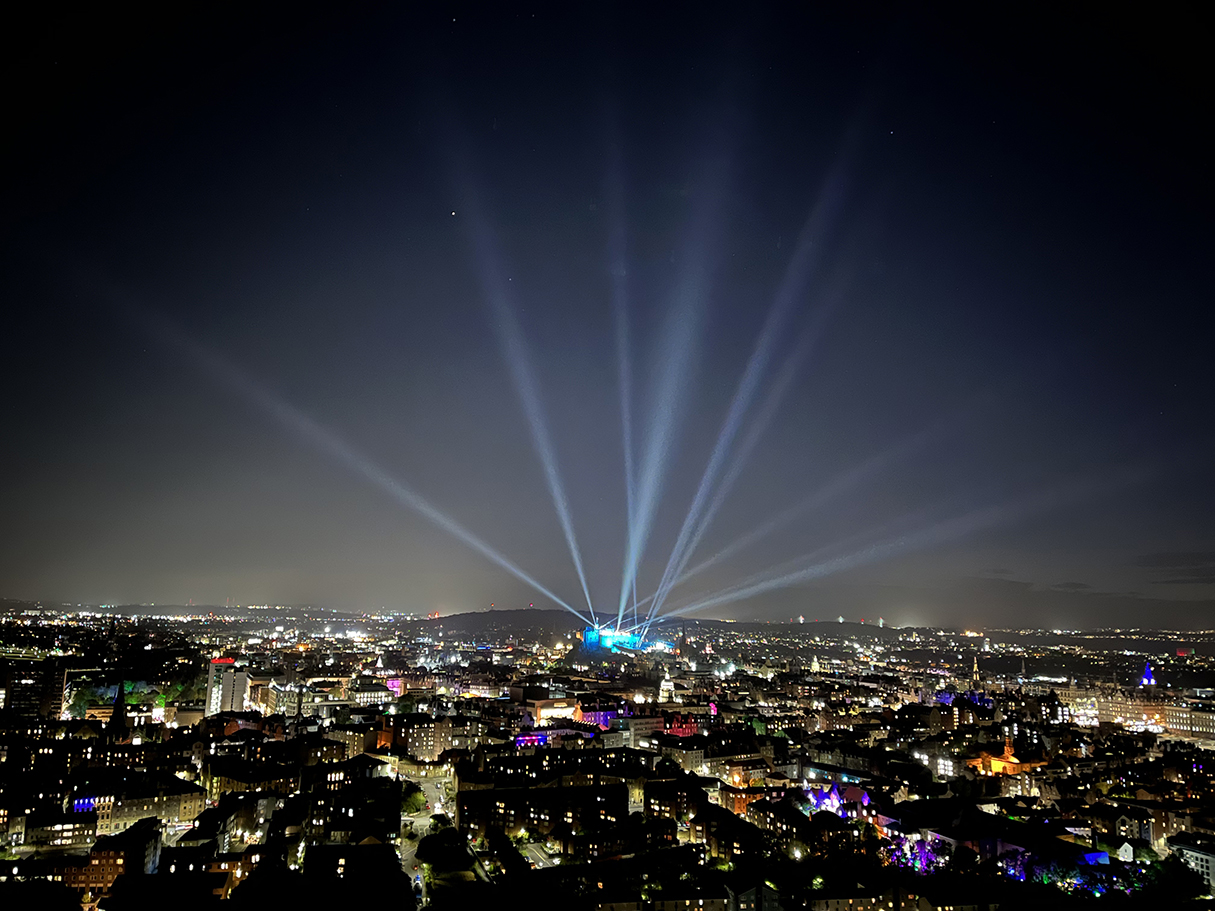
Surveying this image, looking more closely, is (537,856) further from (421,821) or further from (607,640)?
(607,640)

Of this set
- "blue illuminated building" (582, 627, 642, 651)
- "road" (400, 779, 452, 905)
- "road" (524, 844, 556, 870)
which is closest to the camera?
"road" (400, 779, 452, 905)

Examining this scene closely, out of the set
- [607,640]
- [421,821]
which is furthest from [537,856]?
[607,640]

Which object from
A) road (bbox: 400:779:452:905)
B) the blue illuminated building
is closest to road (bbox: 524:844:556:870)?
road (bbox: 400:779:452:905)

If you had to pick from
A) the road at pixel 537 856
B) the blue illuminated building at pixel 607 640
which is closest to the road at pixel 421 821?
the road at pixel 537 856

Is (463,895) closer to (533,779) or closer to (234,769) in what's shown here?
(533,779)

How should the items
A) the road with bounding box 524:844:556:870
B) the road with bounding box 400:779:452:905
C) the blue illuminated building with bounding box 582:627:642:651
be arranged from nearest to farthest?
the road with bounding box 400:779:452:905
the road with bounding box 524:844:556:870
the blue illuminated building with bounding box 582:627:642:651

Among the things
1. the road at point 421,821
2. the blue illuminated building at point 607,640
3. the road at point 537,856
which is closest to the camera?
the road at point 421,821

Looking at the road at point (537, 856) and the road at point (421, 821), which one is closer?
the road at point (421, 821)

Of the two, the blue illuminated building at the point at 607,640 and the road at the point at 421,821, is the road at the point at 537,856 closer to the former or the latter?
the road at the point at 421,821

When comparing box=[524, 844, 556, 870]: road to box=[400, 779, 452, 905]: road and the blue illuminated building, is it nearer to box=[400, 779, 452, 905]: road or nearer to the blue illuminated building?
box=[400, 779, 452, 905]: road

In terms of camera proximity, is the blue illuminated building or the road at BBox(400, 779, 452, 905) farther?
the blue illuminated building

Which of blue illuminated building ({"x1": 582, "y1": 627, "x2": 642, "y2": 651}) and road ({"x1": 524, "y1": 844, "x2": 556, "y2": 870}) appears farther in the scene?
blue illuminated building ({"x1": 582, "y1": 627, "x2": 642, "y2": 651})

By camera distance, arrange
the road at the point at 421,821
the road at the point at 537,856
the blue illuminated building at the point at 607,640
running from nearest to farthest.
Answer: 1. the road at the point at 421,821
2. the road at the point at 537,856
3. the blue illuminated building at the point at 607,640
